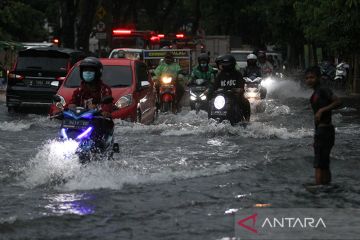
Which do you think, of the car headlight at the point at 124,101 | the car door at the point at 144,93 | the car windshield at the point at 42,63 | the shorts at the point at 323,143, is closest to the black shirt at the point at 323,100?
the shorts at the point at 323,143

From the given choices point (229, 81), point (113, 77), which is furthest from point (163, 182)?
point (113, 77)

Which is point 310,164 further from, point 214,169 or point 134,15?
point 134,15

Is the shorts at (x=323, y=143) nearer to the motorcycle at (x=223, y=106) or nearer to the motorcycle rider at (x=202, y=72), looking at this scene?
the motorcycle at (x=223, y=106)

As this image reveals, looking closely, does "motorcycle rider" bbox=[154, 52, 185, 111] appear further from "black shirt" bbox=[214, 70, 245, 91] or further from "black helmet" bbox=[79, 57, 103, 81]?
"black helmet" bbox=[79, 57, 103, 81]

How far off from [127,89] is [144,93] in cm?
92

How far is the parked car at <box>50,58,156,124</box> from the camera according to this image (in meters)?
18.2

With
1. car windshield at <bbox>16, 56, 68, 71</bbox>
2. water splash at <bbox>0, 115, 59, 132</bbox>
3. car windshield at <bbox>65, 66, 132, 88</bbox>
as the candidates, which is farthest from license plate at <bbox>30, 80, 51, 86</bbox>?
car windshield at <bbox>65, 66, 132, 88</bbox>

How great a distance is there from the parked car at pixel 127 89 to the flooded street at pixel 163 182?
1.38ft

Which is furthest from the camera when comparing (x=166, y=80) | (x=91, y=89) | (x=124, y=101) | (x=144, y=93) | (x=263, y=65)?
(x=263, y=65)

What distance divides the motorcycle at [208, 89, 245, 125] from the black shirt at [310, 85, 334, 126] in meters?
6.22

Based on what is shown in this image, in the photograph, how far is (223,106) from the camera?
17.2 m

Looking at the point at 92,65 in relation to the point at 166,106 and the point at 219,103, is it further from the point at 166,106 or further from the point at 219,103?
the point at 166,106

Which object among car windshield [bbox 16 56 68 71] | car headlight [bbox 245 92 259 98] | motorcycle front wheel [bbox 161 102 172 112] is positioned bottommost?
motorcycle front wheel [bbox 161 102 172 112]

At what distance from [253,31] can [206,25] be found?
6138 millimetres
